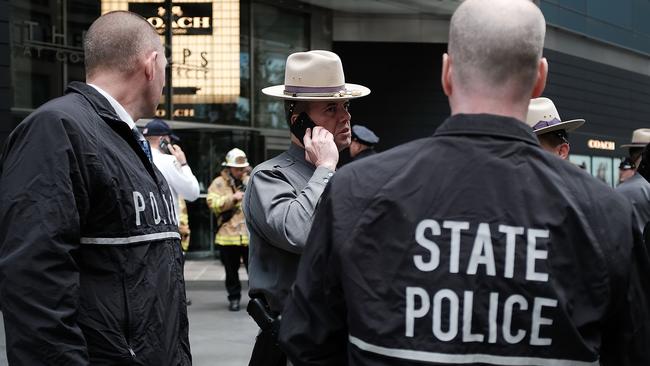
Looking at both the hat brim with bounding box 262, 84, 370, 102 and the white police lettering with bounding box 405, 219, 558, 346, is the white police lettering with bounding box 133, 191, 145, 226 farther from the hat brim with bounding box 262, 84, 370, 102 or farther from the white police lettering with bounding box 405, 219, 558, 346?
the white police lettering with bounding box 405, 219, 558, 346

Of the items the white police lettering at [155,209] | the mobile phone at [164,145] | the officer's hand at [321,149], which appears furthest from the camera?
the mobile phone at [164,145]

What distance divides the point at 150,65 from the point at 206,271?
13.3 metres

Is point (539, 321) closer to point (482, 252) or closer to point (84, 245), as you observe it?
point (482, 252)

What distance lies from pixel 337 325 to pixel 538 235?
53cm

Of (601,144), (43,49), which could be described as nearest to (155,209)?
(43,49)

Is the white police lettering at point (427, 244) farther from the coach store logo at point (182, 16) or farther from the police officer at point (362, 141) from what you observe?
the coach store logo at point (182, 16)

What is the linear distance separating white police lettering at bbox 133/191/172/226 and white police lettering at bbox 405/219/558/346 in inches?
51.7

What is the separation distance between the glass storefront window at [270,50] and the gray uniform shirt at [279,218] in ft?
51.5

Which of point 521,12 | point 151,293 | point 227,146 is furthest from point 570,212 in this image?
point 227,146

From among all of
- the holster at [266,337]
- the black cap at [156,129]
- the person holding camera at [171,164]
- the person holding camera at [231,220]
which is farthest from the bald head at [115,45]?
the person holding camera at [231,220]

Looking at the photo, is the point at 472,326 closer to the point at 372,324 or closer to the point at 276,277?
the point at 372,324

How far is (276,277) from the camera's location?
3789 millimetres

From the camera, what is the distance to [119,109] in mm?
3236

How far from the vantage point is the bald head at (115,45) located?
3234 mm
